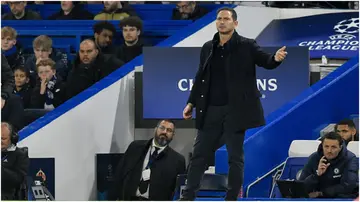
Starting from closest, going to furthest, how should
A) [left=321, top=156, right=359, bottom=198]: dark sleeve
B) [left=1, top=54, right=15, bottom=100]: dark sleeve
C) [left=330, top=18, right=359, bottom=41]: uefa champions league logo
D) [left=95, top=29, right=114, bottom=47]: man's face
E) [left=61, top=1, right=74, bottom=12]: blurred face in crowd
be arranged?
[left=1, top=54, right=15, bottom=100]: dark sleeve < [left=321, top=156, right=359, bottom=198]: dark sleeve < [left=95, top=29, right=114, bottom=47]: man's face < [left=330, top=18, right=359, bottom=41]: uefa champions league logo < [left=61, top=1, right=74, bottom=12]: blurred face in crowd

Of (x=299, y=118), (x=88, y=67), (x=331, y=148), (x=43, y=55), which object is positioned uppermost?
(x=43, y=55)

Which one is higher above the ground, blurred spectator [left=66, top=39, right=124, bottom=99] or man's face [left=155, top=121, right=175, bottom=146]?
blurred spectator [left=66, top=39, right=124, bottom=99]

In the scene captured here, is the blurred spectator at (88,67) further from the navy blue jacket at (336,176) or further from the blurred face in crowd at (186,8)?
the navy blue jacket at (336,176)

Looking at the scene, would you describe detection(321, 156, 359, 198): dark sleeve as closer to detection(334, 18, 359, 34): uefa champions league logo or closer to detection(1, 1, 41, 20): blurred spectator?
detection(334, 18, 359, 34): uefa champions league logo

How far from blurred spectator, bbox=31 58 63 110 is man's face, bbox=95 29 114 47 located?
2.71 feet

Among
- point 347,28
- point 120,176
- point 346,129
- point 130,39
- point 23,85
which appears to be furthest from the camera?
point 347,28

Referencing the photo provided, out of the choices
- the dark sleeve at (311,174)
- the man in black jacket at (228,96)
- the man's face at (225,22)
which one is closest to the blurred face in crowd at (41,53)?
the dark sleeve at (311,174)

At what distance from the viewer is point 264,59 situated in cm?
803

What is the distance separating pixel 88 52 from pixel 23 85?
0.78 meters

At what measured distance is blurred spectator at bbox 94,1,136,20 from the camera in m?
13.4

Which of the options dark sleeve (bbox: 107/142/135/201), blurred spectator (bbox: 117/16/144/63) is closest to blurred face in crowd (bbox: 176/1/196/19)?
blurred spectator (bbox: 117/16/144/63)

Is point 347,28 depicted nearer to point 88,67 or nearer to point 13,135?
point 88,67

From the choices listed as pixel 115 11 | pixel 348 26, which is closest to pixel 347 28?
pixel 348 26

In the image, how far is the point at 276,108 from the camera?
11281 millimetres
